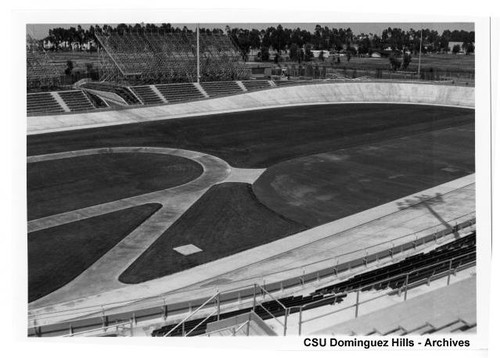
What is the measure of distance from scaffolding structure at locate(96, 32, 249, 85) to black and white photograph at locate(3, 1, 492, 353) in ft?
17.1

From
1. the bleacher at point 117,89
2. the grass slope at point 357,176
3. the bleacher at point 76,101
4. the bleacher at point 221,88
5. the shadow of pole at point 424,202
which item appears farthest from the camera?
the bleacher at point 221,88

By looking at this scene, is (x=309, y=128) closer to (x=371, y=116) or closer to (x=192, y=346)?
(x=371, y=116)

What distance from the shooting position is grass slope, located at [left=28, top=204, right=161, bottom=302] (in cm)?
2136

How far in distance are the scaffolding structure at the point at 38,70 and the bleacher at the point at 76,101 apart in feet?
13.7

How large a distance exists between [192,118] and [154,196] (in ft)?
88.8

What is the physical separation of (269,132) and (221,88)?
2332cm

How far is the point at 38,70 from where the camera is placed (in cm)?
6266

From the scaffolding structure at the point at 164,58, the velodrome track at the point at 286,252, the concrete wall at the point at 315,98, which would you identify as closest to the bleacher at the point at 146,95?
the concrete wall at the point at 315,98

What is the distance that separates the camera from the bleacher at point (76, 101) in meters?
59.2

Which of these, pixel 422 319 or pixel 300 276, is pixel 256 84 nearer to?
pixel 300 276

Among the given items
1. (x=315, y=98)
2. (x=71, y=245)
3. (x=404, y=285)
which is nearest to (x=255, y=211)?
(x=71, y=245)

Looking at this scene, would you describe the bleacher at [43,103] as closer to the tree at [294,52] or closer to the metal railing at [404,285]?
the metal railing at [404,285]
